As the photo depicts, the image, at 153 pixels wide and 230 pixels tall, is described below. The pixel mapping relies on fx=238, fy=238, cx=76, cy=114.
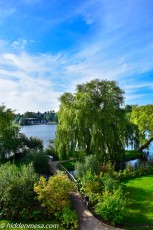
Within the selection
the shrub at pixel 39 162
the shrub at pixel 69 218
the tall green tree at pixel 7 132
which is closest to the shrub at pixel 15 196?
the shrub at pixel 69 218

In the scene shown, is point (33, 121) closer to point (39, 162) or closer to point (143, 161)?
point (143, 161)

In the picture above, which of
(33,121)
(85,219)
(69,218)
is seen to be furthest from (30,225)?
(33,121)

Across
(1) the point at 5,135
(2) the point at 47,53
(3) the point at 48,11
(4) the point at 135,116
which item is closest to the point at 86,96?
(2) the point at 47,53

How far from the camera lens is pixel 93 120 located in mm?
20516

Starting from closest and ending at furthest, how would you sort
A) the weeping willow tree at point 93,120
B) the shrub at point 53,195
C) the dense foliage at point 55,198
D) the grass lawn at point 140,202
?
the grass lawn at point 140,202
the dense foliage at point 55,198
the shrub at point 53,195
the weeping willow tree at point 93,120

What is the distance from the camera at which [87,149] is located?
71.9ft

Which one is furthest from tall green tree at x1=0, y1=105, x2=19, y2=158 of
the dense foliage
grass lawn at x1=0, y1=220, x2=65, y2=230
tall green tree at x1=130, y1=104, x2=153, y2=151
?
tall green tree at x1=130, y1=104, x2=153, y2=151

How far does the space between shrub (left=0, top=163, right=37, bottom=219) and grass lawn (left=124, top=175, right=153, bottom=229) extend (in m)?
4.86

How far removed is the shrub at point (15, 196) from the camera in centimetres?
1154

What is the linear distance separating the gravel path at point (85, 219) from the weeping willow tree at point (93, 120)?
315 inches

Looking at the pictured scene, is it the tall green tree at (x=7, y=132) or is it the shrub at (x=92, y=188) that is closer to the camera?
the shrub at (x=92, y=188)

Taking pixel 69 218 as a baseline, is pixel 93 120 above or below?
above

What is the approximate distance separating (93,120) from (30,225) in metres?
11.3

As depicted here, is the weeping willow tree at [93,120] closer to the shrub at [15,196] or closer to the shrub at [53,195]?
the shrub at [53,195]
